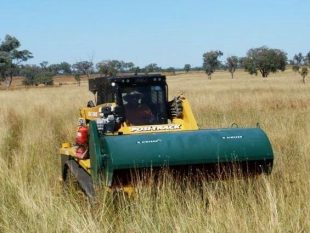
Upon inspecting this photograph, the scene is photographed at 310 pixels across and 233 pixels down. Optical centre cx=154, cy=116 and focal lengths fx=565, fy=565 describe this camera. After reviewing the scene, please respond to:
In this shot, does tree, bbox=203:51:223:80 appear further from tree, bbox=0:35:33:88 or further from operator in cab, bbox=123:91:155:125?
operator in cab, bbox=123:91:155:125

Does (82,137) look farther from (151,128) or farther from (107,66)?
(107,66)

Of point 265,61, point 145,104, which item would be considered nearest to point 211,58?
point 265,61

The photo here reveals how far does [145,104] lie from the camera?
9.10 metres

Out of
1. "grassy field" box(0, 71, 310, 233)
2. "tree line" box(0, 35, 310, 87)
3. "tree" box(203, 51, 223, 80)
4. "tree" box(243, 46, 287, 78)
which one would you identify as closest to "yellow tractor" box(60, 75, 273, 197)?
"grassy field" box(0, 71, 310, 233)

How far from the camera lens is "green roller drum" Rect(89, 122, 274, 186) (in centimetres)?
624

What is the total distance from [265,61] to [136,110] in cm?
8193

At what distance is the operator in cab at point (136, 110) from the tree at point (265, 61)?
263 ft

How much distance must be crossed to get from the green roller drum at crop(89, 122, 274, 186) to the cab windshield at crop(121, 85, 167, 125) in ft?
7.05

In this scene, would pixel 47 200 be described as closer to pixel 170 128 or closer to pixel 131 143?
pixel 131 143

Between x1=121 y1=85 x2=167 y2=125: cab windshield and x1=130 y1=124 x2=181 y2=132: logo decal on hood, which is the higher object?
x1=121 y1=85 x2=167 y2=125: cab windshield

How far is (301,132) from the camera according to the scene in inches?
459

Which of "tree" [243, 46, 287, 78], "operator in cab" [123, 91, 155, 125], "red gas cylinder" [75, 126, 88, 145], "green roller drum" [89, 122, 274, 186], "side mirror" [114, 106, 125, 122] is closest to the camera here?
"green roller drum" [89, 122, 274, 186]

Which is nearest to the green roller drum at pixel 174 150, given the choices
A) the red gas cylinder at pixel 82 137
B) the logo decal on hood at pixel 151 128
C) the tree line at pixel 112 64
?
the red gas cylinder at pixel 82 137

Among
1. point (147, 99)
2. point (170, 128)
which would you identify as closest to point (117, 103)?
point (147, 99)
